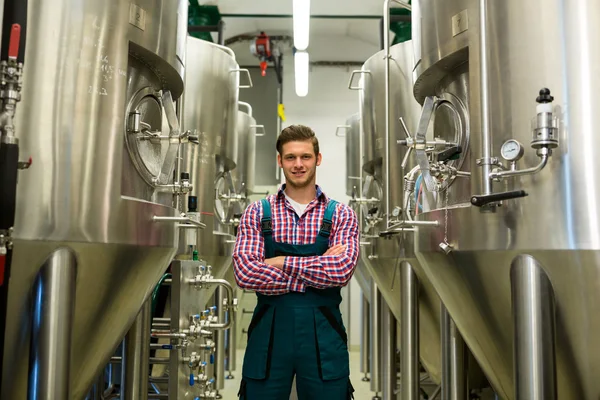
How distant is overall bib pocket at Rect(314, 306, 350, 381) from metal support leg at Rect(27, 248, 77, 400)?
2.91ft

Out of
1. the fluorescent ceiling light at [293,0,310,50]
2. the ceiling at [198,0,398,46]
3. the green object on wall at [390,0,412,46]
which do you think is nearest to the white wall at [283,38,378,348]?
the ceiling at [198,0,398,46]

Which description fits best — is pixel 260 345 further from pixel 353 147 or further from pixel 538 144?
pixel 353 147

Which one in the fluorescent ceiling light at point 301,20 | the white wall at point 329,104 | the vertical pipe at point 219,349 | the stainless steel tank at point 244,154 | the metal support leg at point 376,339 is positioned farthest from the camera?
the white wall at point 329,104

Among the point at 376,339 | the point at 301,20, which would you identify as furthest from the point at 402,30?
the point at 376,339

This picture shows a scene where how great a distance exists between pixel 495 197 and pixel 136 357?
2112 mm

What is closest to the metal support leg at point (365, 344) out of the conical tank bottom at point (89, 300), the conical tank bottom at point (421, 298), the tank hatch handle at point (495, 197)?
the conical tank bottom at point (421, 298)

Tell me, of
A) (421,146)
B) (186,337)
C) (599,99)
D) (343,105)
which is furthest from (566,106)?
(343,105)

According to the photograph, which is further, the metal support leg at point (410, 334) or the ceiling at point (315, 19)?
the ceiling at point (315, 19)

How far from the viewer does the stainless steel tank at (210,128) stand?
4.09 meters

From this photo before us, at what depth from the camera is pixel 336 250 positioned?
7.23 feet

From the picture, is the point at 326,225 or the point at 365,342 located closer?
the point at 326,225

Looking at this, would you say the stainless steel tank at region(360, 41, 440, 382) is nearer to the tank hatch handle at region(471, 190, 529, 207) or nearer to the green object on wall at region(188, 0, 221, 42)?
the tank hatch handle at region(471, 190, 529, 207)

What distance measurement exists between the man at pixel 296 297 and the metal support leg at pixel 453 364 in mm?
873

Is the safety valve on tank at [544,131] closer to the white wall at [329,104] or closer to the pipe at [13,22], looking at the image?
the pipe at [13,22]
